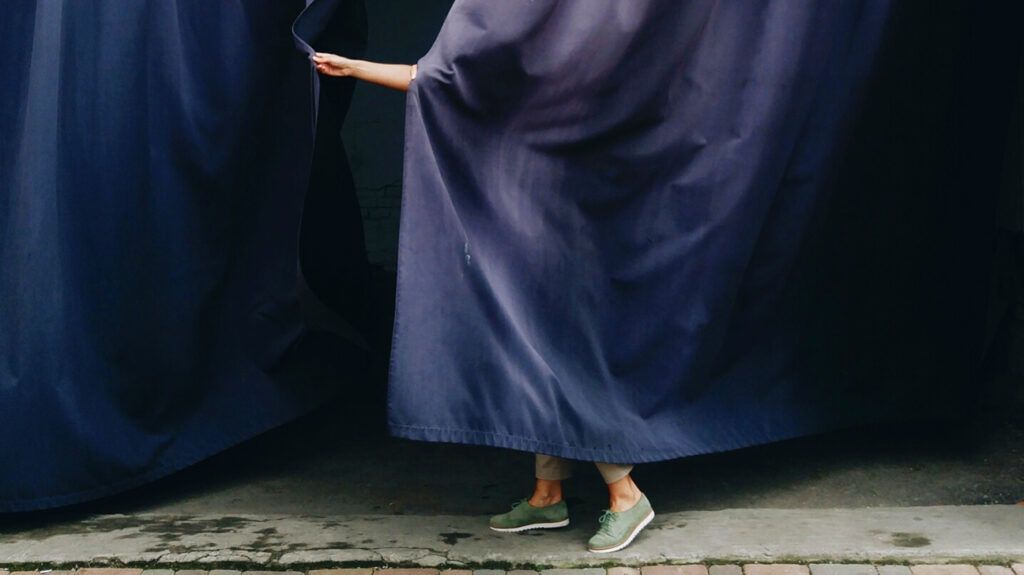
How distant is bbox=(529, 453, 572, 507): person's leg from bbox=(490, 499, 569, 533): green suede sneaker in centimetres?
2

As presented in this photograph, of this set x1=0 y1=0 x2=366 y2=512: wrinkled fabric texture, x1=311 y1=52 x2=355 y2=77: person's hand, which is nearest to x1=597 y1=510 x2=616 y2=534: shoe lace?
x1=0 y1=0 x2=366 y2=512: wrinkled fabric texture

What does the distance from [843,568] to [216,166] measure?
7.62 ft

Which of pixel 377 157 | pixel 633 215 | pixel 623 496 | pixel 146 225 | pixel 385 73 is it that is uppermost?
pixel 385 73

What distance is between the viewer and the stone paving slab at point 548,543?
3.51 m

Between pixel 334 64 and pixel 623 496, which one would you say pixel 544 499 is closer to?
pixel 623 496

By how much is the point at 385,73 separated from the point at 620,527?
4.88 ft

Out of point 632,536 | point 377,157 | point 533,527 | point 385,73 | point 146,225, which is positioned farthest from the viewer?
point 377,157

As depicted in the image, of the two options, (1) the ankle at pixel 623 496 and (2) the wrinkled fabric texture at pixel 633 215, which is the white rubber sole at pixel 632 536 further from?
(2) the wrinkled fabric texture at pixel 633 215

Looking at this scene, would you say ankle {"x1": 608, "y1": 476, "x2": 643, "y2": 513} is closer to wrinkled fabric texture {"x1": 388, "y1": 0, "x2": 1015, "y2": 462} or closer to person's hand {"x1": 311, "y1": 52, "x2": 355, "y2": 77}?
wrinkled fabric texture {"x1": 388, "y1": 0, "x2": 1015, "y2": 462}

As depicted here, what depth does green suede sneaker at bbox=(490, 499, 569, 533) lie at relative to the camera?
12.6 feet

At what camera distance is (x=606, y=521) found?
3.70m

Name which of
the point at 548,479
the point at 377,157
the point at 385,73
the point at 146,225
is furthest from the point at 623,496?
the point at 377,157

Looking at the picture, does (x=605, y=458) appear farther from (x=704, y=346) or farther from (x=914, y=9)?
(x=914, y=9)

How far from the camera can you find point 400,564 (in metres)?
3.58
